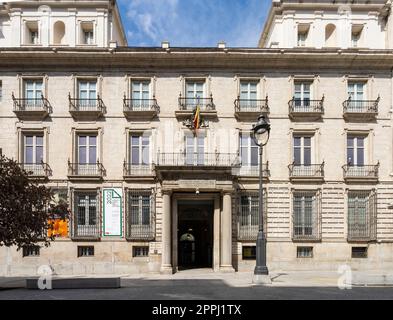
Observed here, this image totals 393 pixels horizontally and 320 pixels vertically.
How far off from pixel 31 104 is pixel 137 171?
8680 mm

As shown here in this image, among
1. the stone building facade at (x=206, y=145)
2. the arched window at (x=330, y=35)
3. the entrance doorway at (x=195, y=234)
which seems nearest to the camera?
the stone building facade at (x=206, y=145)

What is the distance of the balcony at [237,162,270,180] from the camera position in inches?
1001

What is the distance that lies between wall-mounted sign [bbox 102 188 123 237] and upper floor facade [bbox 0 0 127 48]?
12027 millimetres

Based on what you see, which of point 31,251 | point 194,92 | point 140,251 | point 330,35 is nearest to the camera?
point 31,251

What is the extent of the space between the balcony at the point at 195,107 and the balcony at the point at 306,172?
21.4 feet

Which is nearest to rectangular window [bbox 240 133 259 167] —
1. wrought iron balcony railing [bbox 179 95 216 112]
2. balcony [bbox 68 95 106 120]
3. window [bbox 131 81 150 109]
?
wrought iron balcony railing [bbox 179 95 216 112]

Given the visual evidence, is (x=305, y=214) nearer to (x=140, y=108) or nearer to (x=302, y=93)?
(x=302, y=93)

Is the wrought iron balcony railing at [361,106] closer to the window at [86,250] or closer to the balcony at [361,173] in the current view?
the balcony at [361,173]

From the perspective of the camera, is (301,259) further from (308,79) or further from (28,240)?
(28,240)

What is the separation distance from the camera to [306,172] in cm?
2556

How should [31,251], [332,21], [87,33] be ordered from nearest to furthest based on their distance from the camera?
[31,251]
[332,21]
[87,33]

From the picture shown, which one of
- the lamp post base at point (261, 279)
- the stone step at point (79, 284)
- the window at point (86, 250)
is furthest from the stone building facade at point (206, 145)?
the stone step at point (79, 284)

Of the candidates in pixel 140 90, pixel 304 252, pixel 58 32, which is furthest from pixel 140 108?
pixel 304 252

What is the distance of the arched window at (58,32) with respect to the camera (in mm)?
29625
